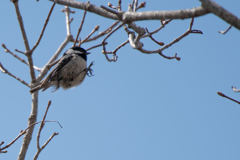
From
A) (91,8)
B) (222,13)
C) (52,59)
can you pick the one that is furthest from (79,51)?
(222,13)

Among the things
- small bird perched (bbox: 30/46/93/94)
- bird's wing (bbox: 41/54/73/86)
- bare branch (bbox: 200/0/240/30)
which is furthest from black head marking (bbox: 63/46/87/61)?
bare branch (bbox: 200/0/240/30)

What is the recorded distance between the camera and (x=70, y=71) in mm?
4949

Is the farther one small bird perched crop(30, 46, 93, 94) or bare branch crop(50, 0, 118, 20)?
small bird perched crop(30, 46, 93, 94)

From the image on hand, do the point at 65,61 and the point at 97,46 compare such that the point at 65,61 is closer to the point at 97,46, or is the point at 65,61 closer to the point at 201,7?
the point at 97,46

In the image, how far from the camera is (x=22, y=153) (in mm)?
3273

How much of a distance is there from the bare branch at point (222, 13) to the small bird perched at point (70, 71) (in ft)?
10.7

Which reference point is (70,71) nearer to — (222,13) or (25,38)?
(25,38)

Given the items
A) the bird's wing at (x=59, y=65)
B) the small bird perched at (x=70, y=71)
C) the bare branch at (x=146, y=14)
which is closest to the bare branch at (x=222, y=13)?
the bare branch at (x=146, y=14)

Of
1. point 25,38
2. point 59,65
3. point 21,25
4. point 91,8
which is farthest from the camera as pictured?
point 59,65

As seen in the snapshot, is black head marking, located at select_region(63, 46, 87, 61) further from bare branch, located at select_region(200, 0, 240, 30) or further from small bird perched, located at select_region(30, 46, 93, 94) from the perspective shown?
bare branch, located at select_region(200, 0, 240, 30)

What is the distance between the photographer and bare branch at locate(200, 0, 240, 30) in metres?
1.63

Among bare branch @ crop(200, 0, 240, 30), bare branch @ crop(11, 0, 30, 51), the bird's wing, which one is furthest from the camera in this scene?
the bird's wing

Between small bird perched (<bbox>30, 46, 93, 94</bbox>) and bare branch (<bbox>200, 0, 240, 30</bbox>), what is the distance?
325cm

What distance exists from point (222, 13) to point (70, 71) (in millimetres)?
3480
